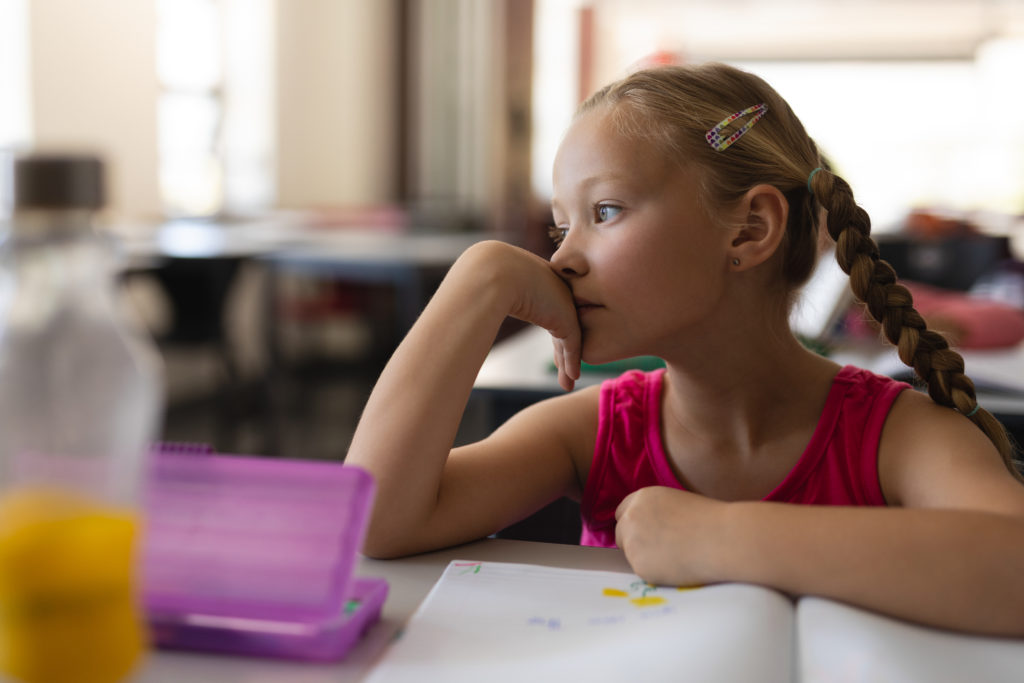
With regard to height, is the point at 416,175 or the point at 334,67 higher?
the point at 334,67

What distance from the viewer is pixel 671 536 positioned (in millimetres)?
647

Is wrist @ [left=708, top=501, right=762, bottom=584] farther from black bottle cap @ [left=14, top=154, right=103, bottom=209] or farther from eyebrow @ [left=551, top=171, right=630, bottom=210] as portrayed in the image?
black bottle cap @ [left=14, top=154, right=103, bottom=209]

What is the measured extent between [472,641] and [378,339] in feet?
16.7

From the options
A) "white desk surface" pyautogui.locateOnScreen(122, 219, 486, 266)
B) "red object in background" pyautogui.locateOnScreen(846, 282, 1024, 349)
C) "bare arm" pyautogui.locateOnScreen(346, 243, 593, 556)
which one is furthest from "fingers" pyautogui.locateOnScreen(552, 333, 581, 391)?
"white desk surface" pyautogui.locateOnScreen(122, 219, 486, 266)

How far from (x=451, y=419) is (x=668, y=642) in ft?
1.03

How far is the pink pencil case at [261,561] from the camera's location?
1.73 feet

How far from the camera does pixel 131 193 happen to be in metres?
4.65

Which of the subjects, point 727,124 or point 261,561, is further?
point 727,124

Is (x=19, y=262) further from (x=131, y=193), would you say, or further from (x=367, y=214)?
(x=367, y=214)

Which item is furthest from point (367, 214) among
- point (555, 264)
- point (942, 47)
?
point (942, 47)

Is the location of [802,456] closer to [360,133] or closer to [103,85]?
[103,85]

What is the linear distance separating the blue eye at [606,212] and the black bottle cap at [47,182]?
536 mm

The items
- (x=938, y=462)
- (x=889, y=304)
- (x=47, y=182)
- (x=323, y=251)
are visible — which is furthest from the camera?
(x=323, y=251)

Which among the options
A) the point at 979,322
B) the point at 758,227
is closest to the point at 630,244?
the point at 758,227
